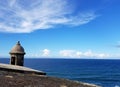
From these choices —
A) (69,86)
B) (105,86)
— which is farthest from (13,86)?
(105,86)

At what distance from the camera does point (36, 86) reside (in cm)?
1398

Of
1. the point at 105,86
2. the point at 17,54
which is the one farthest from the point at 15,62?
the point at 105,86

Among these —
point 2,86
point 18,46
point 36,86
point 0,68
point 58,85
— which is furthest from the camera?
point 18,46

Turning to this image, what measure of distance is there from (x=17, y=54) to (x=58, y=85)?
63.8 ft

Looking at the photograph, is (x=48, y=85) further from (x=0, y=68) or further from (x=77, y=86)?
(x=0, y=68)

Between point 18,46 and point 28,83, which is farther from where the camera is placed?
point 18,46

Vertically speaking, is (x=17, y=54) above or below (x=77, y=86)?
above

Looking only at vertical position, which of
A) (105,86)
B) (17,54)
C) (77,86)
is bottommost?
(105,86)

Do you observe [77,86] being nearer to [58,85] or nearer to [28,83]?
[58,85]

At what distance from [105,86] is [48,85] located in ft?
209

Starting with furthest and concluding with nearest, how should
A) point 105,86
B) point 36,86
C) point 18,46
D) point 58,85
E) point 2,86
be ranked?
point 105,86
point 18,46
point 58,85
point 36,86
point 2,86

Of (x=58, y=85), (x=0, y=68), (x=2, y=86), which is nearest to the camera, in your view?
(x=2, y=86)

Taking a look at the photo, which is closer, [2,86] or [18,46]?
[2,86]

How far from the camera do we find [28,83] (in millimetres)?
14594
